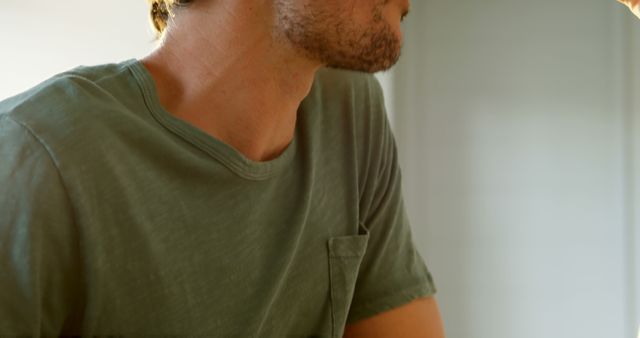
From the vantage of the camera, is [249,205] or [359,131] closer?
[249,205]

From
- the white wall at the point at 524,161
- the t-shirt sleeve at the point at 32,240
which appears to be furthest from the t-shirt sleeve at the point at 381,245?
the white wall at the point at 524,161

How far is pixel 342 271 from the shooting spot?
82 cm

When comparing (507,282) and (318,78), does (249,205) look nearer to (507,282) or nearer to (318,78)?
(318,78)

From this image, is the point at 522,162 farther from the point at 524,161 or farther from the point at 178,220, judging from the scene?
the point at 178,220

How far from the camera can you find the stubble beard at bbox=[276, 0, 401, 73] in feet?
2.42

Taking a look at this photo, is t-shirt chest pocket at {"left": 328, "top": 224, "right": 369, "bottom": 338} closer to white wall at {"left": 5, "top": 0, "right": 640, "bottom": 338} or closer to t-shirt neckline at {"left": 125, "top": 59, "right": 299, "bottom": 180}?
t-shirt neckline at {"left": 125, "top": 59, "right": 299, "bottom": 180}

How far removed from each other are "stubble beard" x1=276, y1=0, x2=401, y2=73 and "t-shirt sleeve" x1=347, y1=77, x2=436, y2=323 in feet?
0.46

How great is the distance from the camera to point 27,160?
57 cm

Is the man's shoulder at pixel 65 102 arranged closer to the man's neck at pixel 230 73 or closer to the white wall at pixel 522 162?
the man's neck at pixel 230 73

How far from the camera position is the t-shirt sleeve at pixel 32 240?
0.55 metres

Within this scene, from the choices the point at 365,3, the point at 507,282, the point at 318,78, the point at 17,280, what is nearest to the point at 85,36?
the point at 318,78

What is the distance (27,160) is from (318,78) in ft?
1.38

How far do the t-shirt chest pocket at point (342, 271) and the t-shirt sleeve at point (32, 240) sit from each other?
0.31m

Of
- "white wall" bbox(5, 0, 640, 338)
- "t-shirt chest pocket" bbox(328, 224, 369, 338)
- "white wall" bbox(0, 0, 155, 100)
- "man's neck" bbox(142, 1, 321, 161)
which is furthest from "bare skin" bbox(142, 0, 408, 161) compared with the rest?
"white wall" bbox(5, 0, 640, 338)
